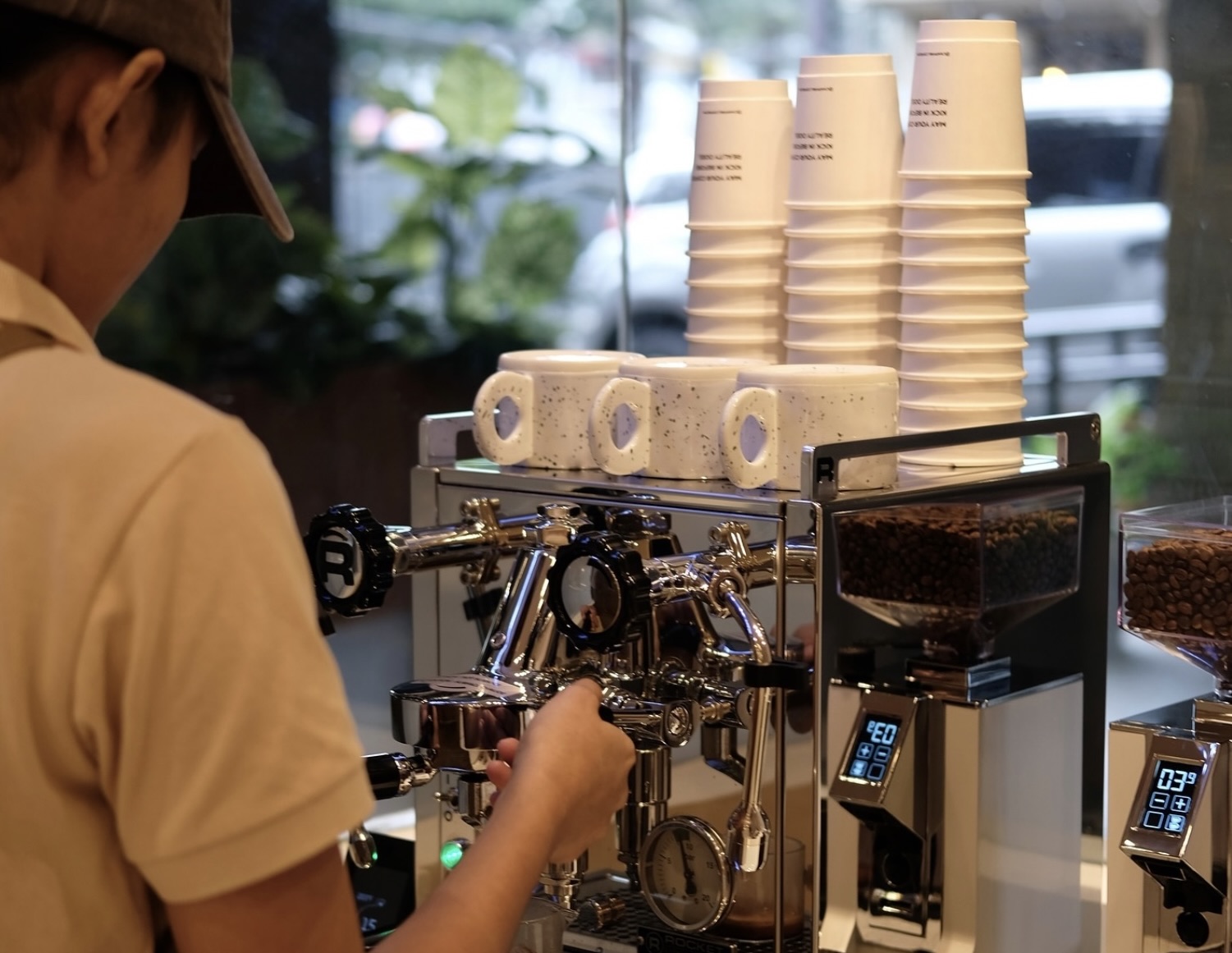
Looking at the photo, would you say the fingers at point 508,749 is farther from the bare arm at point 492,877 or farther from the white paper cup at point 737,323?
the white paper cup at point 737,323

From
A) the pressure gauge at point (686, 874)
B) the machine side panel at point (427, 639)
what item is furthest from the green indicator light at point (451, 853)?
the pressure gauge at point (686, 874)

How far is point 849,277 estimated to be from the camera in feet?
4.76

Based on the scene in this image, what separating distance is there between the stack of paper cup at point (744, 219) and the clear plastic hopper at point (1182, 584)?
0.38 m

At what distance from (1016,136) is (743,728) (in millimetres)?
562

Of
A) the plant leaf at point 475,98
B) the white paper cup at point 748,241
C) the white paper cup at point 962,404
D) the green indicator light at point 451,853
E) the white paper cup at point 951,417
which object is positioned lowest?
the green indicator light at point 451,853

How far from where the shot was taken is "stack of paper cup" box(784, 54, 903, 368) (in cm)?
145

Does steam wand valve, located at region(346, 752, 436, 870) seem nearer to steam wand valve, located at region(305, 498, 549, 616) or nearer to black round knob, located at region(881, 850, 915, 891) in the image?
steam wand valve, located at region(305, 498, 549, 616)

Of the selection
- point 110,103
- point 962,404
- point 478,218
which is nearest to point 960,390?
point 962,404

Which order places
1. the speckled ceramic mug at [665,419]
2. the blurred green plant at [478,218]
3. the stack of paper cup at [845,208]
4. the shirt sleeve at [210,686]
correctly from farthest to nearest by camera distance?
the blurred green plant at [478,218] → the stack of paper cup at [845,208] → the speckled ceramic mug at [665,419] → the shirt sleeve at [210,686]

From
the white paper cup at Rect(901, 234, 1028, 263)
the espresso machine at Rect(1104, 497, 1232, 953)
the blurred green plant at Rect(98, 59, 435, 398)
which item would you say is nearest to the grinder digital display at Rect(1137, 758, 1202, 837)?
the espresso machine at Rect(1104, 497, 1232, 953)

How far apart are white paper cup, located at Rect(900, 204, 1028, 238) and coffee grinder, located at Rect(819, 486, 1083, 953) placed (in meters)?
0.23

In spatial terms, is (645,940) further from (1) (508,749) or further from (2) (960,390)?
(2) (960,390)

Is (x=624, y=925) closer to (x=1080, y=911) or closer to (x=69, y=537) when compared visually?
(x=1080, y=911)

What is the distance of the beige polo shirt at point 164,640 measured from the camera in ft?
1.95
